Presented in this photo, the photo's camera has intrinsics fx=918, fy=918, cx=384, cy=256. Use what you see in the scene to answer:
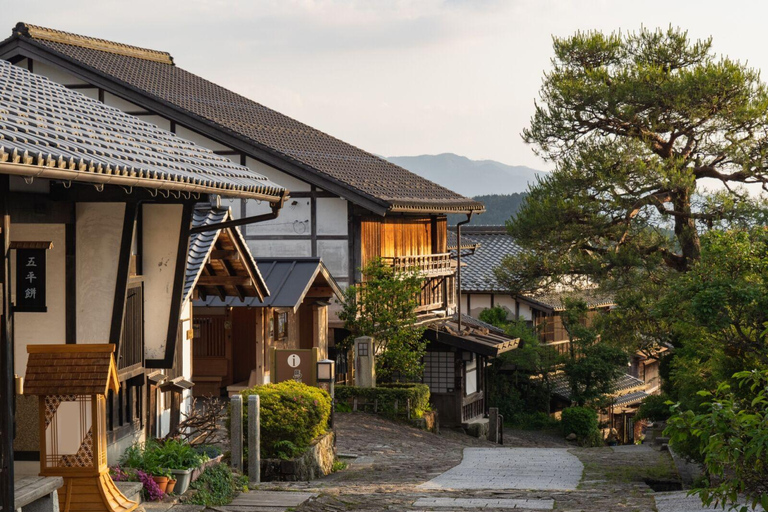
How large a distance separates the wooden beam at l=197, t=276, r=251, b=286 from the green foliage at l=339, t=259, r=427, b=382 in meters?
8.94

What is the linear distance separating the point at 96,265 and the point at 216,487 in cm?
311

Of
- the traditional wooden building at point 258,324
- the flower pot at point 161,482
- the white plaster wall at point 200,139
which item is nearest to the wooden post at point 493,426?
the traditional wooden building at point 258,324

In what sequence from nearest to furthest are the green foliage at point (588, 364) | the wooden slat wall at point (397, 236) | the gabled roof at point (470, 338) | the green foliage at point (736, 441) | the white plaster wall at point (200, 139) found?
the green foliage at point (736, 441) < the wooden slat wall at point (397, 236) < the white plaster wall at point (200, 139) < the gabled roof at point (470, 338) < the green foliage at point (588, 364)

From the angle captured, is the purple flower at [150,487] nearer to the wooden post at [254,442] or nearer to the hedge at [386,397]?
the wooden post at [254,442]

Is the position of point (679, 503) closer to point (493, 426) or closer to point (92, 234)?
point (92, 234)

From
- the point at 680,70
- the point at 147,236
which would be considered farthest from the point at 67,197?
the point at 680,70

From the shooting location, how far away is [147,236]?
10.5 meters

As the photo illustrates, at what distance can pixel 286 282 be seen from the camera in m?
20.2

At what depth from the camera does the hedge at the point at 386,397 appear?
22.5 metres

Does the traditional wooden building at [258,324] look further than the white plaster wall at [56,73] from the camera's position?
No

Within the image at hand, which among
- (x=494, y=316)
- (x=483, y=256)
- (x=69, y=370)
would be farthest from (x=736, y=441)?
(x=483, y=256)

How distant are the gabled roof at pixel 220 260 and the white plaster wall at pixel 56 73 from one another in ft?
41.6

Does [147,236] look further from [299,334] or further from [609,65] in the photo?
[609,65]

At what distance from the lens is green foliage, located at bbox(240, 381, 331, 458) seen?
13.8 m
